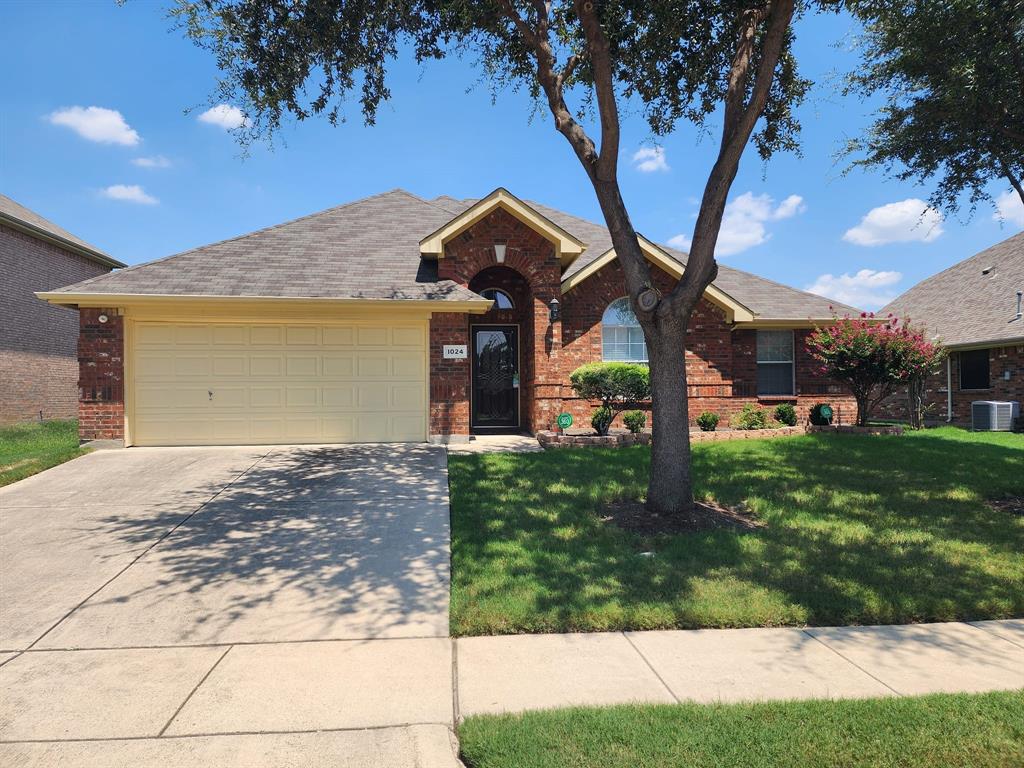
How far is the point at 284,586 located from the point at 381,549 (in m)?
1.10

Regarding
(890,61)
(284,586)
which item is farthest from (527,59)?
(284,586)

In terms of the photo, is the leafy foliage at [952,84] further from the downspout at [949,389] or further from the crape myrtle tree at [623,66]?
the downspout at [949,389]

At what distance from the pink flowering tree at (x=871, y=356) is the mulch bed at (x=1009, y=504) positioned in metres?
4.74

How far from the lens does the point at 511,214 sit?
40.6 ft

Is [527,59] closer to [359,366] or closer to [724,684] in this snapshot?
[359,366]

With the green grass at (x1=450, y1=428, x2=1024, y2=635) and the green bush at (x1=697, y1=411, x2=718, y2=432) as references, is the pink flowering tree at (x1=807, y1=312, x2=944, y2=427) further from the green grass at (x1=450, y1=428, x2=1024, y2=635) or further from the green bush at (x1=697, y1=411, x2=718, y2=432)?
the green grass at (x1=450, y1=428, x2=1024, y2=635)

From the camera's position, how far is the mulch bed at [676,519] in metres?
6.40

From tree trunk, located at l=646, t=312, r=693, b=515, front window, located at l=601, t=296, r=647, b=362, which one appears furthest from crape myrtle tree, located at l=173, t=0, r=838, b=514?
front window, located at l=601, t=296, r=647, b=362

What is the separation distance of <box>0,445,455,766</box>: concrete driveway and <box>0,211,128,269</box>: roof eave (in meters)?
13.2

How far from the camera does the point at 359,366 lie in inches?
461

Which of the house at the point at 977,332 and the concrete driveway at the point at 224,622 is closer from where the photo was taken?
the concrete driveway at the point at 224,622

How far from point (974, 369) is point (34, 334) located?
1179 inches

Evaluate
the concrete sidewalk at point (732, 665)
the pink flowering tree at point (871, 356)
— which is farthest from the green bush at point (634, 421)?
the concrete sidewalk at point (732, 665)

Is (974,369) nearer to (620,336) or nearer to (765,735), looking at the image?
(620,336)
